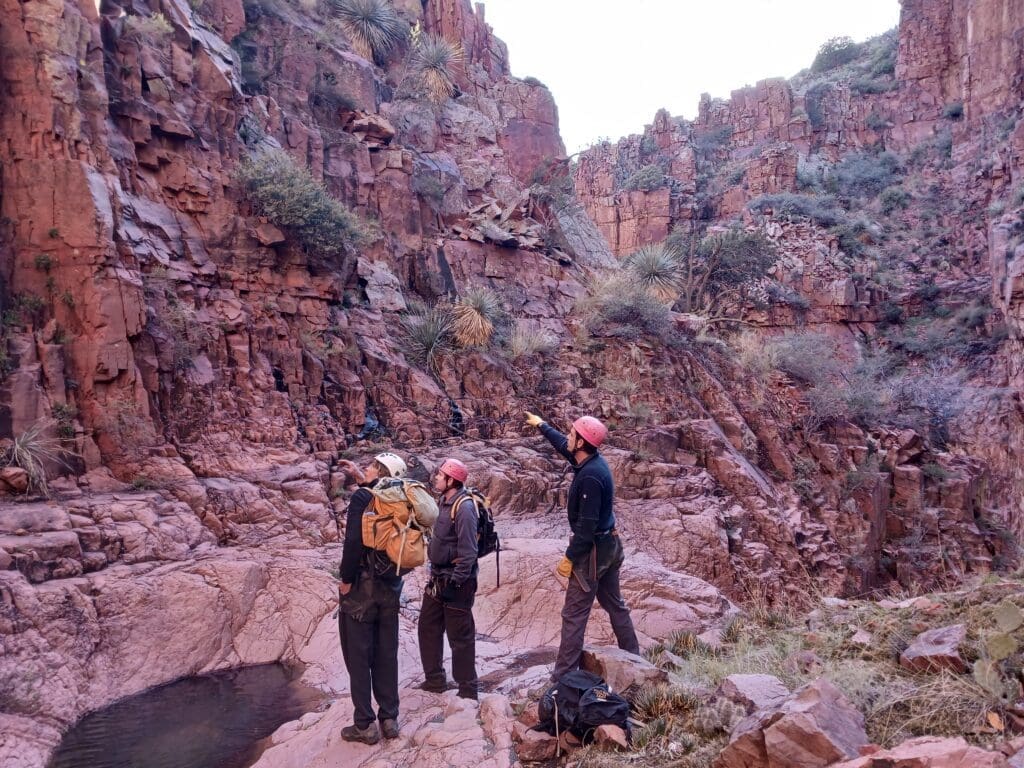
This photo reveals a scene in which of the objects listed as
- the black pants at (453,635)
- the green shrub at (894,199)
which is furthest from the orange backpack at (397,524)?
the green shrub at (894,199)

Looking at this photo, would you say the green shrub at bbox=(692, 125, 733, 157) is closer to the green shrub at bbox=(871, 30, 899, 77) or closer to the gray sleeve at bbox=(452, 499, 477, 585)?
the green shrub at bbox=(871, 30, 899, 77)

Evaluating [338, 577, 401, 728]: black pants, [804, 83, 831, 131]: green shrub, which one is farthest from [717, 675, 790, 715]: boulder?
[804, 83, 831, 131]: green shrub

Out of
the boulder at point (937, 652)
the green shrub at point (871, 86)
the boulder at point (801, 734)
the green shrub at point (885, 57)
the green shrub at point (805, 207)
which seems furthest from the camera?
the green shrub at point (885, 57)

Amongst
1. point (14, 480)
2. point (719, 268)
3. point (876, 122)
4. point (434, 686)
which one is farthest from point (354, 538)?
point (876, 122)

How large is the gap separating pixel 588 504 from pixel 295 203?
7.58 meters

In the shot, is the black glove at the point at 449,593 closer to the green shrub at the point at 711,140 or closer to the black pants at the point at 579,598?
the black pants at the point at 579,598

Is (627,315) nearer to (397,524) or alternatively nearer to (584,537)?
(584,537)

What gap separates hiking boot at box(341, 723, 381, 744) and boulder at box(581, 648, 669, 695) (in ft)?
5.22

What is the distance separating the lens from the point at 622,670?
4.85 m

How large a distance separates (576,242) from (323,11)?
7.84 m

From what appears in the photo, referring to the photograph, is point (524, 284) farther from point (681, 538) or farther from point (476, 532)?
point (476, 532)

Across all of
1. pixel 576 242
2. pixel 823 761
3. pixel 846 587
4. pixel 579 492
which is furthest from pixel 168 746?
pixel 576 242

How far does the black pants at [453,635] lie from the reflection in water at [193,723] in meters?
1.17

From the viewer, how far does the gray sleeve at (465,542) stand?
16.6 ft
